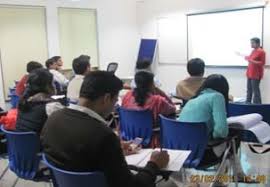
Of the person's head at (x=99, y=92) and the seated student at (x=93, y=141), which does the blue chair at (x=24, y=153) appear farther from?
the person's head at (x=99, y=92)

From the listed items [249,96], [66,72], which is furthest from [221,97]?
[66,72]

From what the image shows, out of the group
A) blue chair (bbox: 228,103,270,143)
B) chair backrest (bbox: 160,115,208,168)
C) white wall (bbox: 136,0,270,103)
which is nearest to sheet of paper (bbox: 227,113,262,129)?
chair backrest (bbox: 160,115,208,168)

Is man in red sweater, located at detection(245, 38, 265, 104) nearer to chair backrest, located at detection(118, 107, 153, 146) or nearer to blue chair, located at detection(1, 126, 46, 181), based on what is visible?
chair backrest, located at detection(118, 107, 153, 146)

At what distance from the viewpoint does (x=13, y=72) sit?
717 cm

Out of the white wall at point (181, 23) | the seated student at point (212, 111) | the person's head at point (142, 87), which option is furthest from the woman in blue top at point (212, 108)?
the white wall at point (181, 23)

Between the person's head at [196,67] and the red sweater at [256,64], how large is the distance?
127 inches

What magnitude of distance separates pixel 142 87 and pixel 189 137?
900mm

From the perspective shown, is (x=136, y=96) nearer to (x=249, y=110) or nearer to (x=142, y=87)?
(x=142, y=87)

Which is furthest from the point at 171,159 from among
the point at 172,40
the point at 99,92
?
the point at 172,40

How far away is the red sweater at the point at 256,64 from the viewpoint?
6.59m

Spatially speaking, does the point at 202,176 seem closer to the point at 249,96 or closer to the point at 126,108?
the point at 126,108

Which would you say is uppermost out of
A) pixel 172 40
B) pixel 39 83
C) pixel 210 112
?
pixel 172 40

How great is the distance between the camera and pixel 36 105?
8.79 feet

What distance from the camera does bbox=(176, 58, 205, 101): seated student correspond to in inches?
149
